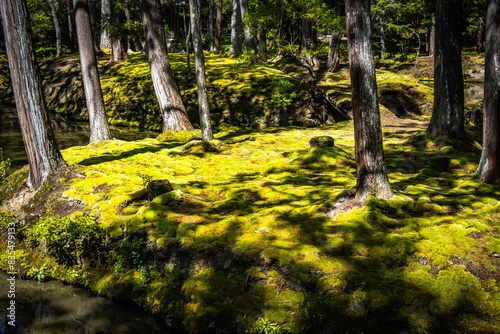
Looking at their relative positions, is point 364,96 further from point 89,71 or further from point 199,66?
point 89,71

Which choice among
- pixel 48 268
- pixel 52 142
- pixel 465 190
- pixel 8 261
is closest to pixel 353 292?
pixel 465 190

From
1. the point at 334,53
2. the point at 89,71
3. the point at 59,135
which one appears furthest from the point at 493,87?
the point at 59,135

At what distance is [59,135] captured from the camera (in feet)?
46.2

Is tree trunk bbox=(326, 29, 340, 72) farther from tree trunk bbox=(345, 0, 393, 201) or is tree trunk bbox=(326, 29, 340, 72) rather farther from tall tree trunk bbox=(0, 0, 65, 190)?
tall tree trunk bbox=(0, 0, 65, 190)

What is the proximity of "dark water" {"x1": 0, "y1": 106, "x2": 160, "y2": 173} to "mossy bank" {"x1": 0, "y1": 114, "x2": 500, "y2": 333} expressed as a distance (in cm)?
515

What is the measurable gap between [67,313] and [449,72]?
9920 millimetres

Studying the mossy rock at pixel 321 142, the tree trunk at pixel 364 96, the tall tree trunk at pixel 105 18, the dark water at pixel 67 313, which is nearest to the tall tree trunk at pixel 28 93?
the dark water at pixel 67 313

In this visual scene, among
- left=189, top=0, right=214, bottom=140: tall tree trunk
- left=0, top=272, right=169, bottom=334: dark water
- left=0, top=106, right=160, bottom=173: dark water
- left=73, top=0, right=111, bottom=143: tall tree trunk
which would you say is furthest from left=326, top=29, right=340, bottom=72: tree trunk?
left=0, top=272, right=169, bottom=334: dark water

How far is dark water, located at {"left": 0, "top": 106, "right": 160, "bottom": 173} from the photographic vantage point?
1112 centimetres

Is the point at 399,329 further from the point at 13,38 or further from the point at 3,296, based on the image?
the point at 13,38

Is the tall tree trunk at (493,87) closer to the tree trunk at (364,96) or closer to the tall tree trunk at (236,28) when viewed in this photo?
the tree trunk at (364,96)

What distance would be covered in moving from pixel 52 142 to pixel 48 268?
8.20ft

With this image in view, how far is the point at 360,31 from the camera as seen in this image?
15.1 ft

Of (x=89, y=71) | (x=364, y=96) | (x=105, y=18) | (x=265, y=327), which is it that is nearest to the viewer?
(x=265, y=327)
